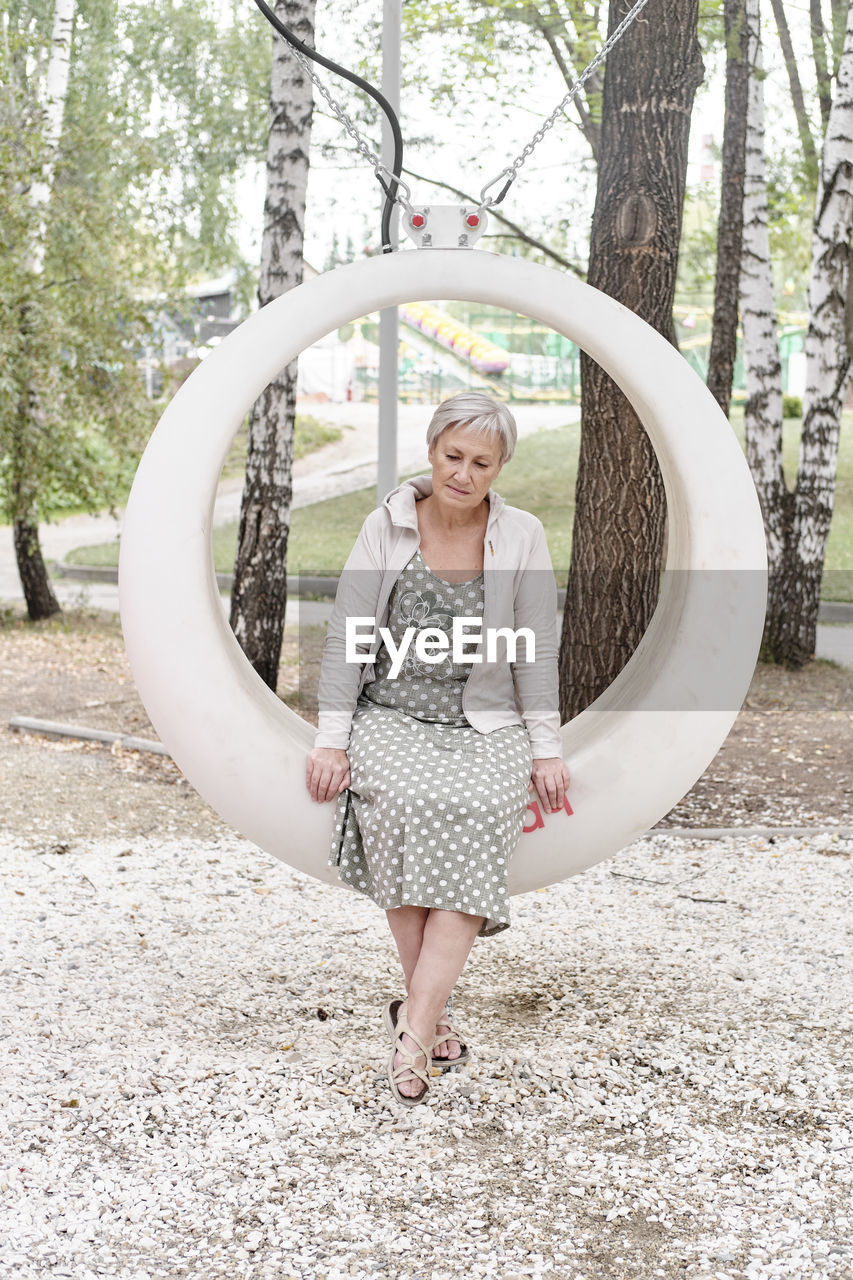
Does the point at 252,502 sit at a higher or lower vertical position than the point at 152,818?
higher

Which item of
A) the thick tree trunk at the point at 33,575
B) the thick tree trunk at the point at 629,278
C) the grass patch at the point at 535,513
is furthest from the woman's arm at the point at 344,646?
the grass patch at the point at 535,513

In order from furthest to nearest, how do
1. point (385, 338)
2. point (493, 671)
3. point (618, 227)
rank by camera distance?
point (385, 338), point (618, 227), point (493, 671)

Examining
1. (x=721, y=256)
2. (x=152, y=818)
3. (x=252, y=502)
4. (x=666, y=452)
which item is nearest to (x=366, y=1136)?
(x=666, y=452)

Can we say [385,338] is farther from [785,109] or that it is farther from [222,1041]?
[785,109]

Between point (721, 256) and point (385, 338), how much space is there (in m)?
2.86

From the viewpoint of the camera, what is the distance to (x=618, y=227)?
458cm

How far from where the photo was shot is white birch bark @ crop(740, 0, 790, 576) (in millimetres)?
8023

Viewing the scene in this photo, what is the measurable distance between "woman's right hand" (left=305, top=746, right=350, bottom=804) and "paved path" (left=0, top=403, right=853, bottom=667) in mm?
6736

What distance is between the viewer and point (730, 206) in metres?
7.24

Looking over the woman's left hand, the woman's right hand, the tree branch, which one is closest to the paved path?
the tree branch

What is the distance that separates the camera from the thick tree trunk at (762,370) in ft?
26.3

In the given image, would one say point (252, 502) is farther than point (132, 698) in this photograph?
No

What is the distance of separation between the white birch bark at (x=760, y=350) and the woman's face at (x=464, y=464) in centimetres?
562

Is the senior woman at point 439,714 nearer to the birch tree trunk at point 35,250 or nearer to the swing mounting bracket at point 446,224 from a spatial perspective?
the swing mounting bracket at point 446,224
